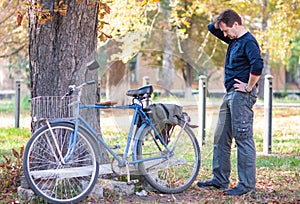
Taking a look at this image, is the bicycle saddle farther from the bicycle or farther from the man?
the man

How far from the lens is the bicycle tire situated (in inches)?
230

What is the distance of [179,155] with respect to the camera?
20.1 feet

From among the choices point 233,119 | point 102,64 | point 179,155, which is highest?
point 102,64

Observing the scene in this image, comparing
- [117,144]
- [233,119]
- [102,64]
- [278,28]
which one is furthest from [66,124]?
[278,28]

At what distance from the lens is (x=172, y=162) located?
20.0 feet

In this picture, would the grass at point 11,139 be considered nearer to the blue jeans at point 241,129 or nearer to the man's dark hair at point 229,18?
the blue jeans at point 241,129

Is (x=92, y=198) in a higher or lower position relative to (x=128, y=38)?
lower

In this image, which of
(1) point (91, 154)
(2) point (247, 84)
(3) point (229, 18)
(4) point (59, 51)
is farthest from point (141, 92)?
(3) point (229, 18)

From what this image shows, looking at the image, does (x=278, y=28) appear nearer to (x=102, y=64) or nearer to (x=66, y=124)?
(x=102, y=64)

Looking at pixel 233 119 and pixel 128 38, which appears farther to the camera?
pixel 128 38

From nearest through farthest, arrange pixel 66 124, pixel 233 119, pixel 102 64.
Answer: pixel 66 124, pixel 233 119, pixel 102 64

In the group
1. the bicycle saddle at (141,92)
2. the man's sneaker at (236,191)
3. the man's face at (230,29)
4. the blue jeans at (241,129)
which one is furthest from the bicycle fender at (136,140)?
the man's face at (230,29)

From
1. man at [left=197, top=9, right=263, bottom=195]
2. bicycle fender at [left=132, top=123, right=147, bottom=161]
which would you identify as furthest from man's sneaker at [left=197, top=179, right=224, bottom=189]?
bicycle fender at [left=132, top=123, right=147, bottom=161]

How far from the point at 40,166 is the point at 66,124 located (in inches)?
24.9
